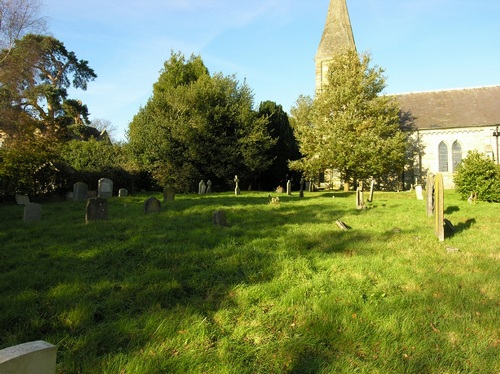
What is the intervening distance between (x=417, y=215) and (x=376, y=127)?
1625 cm

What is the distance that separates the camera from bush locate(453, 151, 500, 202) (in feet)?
50.4

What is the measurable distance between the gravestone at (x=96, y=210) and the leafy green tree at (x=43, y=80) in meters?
12.2

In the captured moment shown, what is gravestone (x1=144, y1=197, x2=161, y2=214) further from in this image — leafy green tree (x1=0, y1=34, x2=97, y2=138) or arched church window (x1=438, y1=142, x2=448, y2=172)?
arched church window (x1=438, y1=142, x2=448, y2=172)

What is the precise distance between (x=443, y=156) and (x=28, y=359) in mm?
34648

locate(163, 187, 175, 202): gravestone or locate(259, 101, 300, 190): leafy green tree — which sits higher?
locate(259, 101, 300, 190): leafy green tree

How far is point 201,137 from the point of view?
23266 mm

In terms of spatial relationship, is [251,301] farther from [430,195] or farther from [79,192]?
[79,192]

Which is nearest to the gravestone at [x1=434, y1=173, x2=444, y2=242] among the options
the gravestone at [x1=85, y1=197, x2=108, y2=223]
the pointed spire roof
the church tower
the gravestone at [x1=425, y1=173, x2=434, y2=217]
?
the gravestone at [x1=425, y1=173, x2=434, y2=217]

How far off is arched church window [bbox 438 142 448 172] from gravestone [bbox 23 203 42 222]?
103ft

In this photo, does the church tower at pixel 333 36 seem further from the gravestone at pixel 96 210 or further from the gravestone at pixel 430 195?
the gravestone at pixel 96 210

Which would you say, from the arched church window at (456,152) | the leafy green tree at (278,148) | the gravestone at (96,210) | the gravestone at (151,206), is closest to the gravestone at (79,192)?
the gravestone at (151,206)

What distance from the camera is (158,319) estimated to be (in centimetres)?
319

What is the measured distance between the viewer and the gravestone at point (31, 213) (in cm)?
835

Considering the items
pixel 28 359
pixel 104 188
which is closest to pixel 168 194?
pixel 104 188
